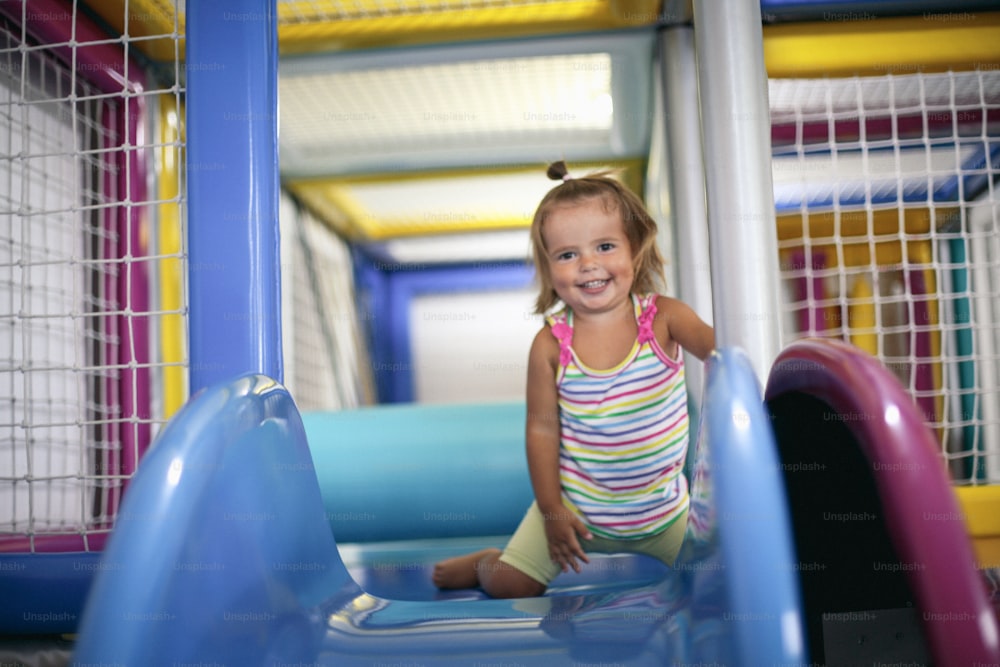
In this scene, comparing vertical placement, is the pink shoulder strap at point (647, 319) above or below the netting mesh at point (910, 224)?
below

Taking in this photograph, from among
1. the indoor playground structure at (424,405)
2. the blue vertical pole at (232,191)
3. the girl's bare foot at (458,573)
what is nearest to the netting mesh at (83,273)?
the indoor playground structure at (424,405)

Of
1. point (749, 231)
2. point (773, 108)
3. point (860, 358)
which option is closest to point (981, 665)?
point (860, 358)

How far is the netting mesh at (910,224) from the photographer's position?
68.6 inches

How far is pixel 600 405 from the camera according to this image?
1.12 metres

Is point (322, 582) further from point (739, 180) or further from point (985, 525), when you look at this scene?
point (985, 525)

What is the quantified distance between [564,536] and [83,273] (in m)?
0.94

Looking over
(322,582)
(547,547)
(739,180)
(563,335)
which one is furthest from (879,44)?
(322,582)

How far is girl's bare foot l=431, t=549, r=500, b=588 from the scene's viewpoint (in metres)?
1.10

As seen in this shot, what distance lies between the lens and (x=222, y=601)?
63 centimetres

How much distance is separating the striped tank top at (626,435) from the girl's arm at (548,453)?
1.1 inches

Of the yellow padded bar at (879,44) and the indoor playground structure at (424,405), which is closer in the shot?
the indoor playground structure at (424,405)

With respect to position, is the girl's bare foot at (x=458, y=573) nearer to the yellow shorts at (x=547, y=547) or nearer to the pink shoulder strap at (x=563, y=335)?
the yellow shorts at (x=547, y=547)

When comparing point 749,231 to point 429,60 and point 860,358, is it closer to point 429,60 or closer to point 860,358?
point 860,358

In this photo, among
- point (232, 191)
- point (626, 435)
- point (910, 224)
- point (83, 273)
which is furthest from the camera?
point (910, 224)
